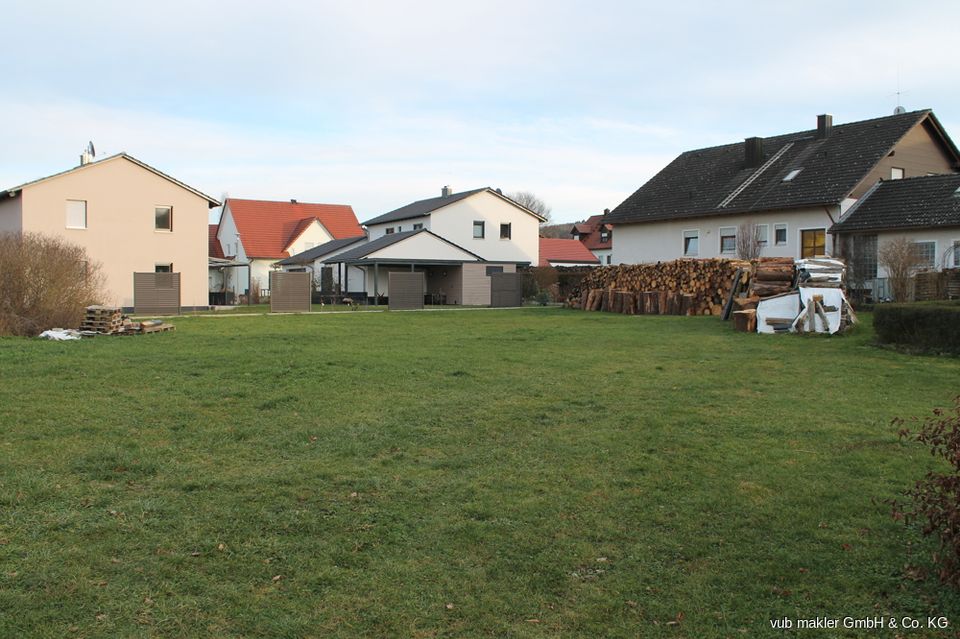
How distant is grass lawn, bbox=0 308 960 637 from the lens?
3994 mm

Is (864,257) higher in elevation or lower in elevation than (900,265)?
higher

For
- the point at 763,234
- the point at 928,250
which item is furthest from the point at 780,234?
the point at 928,250

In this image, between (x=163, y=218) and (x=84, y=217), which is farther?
(x=163, y=218)

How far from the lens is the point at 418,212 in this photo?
49844 mm

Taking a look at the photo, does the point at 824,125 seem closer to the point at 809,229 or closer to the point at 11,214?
the point at 809,229

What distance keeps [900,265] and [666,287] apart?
24.6ft

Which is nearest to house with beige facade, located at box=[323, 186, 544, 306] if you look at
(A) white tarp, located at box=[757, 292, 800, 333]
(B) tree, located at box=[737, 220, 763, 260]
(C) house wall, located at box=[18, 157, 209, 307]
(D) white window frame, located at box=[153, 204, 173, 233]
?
(C) house wall, located at box=[18, 157, 209, 307]

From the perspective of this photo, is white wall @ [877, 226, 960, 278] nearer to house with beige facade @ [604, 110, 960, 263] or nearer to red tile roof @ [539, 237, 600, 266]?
house with beige facade @ [604, 110, 960, 263]

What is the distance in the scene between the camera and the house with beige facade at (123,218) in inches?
1298

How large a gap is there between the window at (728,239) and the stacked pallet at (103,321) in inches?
1045

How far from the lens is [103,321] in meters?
18.9

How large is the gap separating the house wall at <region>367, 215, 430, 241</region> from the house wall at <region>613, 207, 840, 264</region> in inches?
494

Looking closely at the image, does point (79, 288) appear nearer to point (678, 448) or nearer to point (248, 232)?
point (678, 448)

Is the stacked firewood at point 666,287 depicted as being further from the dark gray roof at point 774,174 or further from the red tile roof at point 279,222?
the red tile roof at point 279,222
